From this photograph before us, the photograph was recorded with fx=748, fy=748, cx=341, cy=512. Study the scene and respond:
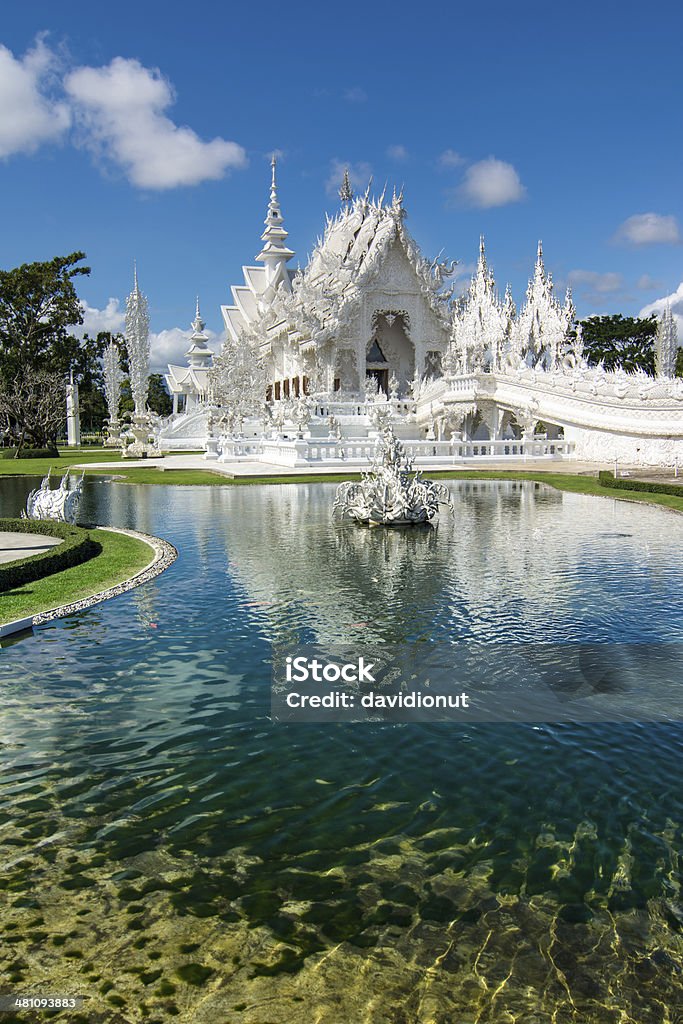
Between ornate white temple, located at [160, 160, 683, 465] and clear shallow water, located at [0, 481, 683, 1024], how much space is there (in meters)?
23.5

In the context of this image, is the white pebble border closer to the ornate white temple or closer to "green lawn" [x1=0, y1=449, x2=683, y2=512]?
"green lawn" [x1=0, y1=449, x2=683, y2=512]

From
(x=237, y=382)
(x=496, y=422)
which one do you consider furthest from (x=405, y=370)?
(x=496, y=422)

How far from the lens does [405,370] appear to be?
5044cm

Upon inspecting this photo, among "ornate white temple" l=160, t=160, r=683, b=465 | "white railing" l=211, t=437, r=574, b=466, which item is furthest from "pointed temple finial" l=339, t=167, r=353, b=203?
"white railing" l=211, t=437, r=574, b=466

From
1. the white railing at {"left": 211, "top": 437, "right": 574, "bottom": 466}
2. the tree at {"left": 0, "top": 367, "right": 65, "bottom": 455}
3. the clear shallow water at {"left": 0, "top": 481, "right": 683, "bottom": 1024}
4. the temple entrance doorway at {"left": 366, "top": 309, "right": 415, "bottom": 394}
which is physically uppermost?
the temple entrance doorway at {"left": 366, "top": 309, "right": 415, "bottom": 394}

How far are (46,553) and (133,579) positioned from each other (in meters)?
1.68

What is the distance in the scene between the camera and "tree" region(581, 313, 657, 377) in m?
71.2

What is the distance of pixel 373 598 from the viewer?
29.2 feet

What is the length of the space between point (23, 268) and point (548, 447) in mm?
42875

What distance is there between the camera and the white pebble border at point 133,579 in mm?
8409

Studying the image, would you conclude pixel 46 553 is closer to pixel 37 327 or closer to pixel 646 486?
pixel 646 486

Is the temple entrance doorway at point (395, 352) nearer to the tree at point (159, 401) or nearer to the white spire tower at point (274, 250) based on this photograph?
the white spire tower at point (274, 250)

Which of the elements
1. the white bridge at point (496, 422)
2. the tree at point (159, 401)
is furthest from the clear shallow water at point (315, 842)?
the tree at point (159, 401)

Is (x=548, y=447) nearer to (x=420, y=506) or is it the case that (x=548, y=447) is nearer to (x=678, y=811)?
(x=420, y=506)
